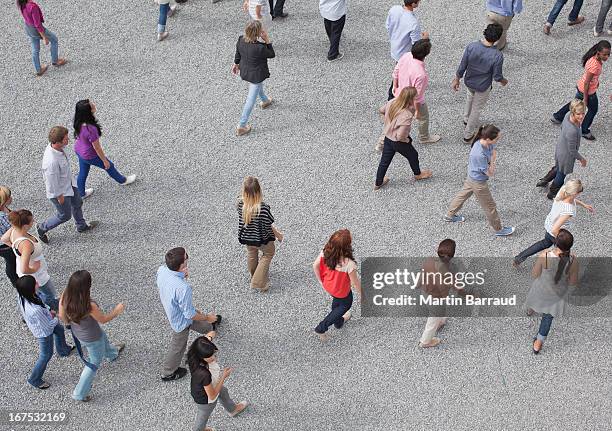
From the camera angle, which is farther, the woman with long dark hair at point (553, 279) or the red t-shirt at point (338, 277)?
the red t-shirt at point (338, 277)

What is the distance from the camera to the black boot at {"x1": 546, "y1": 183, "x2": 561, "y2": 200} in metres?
9.03

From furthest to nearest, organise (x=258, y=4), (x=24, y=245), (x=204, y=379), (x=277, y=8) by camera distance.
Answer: (x=277, y=8)
(x=258, y=4)
(x=24, y=245)
(x=204, y=379)

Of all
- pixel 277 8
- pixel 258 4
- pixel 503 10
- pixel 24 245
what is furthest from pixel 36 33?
pixel 503 10

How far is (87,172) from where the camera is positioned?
914 cm

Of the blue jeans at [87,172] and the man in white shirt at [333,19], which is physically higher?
the man in white shirt at [333,19]

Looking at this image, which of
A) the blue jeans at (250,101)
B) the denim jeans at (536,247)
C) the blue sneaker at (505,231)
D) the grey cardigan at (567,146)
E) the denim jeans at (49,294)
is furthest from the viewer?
the blue jeans at (250,101)

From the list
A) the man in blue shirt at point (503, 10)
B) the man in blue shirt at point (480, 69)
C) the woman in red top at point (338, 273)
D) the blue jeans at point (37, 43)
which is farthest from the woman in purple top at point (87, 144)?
the man in blue shirt at point (503, 10)

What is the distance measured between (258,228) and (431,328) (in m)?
2.09

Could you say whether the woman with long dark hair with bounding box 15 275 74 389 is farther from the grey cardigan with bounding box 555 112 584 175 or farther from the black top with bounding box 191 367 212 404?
the grey cardigan with bounding box 555 112 584 175

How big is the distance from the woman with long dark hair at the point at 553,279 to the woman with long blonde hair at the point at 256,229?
271 cm

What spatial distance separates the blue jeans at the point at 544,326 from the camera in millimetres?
7359

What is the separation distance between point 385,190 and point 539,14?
4602 mm

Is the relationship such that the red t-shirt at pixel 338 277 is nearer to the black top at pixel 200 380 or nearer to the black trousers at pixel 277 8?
the black top at pixel 200 380

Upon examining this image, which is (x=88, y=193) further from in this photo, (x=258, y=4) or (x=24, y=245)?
(x=258, y=4)
